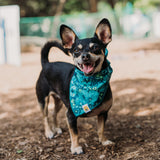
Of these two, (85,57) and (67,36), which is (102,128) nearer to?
(85,57)

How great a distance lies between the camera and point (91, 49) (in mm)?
3264

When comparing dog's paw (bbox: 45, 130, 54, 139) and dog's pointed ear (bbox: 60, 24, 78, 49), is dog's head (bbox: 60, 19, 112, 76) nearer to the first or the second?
dog's pointed ear (bbox: 60, 24, 78, 49)

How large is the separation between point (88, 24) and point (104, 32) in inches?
885

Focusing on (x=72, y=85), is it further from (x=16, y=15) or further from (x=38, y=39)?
(x=38, y=39)

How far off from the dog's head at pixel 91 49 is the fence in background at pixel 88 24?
65.9ft

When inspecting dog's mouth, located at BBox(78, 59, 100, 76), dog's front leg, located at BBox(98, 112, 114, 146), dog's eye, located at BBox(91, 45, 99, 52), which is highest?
dog's eye, located at BBox(91, 45, 99, 52)

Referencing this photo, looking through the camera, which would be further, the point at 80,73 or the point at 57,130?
the point at 57,130

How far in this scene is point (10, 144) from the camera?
404 centimetres

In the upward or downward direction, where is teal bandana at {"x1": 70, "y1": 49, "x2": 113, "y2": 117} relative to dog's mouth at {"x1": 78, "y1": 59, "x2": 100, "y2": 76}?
downward

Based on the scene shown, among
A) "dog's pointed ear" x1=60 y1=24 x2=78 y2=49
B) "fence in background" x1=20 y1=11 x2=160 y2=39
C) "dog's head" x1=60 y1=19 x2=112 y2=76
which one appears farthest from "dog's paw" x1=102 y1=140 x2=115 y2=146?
"fence in background" x1=20 y1=11 x2=160 y2=39

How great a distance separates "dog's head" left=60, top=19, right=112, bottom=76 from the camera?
321 cm

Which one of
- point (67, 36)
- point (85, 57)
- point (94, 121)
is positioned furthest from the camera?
point (94, 121)

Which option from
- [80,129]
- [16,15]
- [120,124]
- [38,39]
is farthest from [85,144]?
[38,39]

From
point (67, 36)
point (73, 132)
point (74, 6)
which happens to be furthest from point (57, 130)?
point (74, 6)
